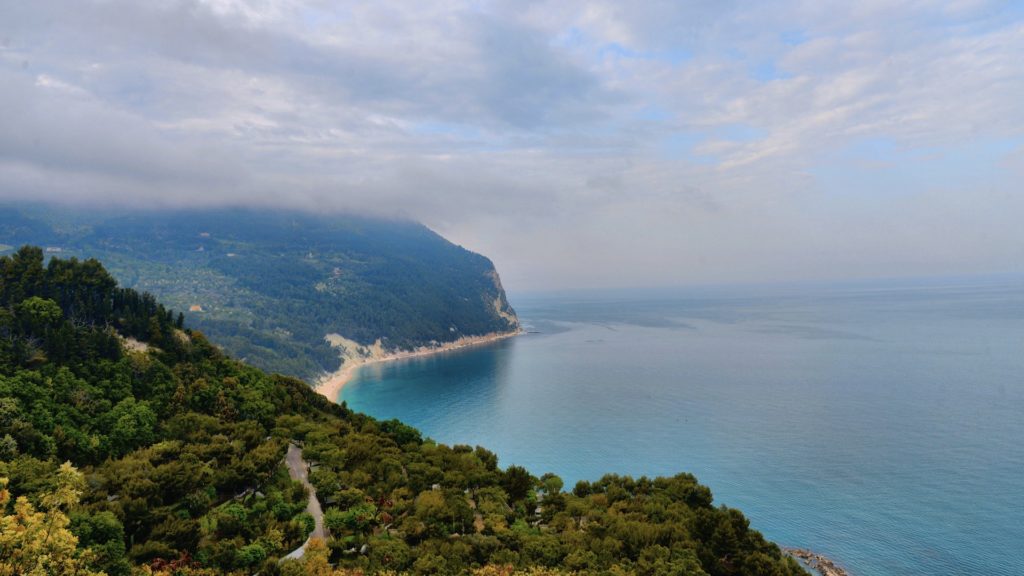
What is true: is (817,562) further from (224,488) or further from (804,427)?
(224,488)

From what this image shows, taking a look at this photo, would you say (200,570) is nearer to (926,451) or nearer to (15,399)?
(15,399)

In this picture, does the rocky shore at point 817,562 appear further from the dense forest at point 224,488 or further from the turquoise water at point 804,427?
the dense forest at point 224,488

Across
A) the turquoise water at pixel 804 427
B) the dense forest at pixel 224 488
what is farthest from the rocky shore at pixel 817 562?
the dense forest at pixel 224 488

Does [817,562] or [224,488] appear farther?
[817,562]

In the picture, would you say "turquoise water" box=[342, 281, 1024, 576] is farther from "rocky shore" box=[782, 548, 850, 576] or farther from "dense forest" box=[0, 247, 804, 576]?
"dense forest" box=[0, 247, 804, 576]

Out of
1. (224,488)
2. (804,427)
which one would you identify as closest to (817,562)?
(804,427)
